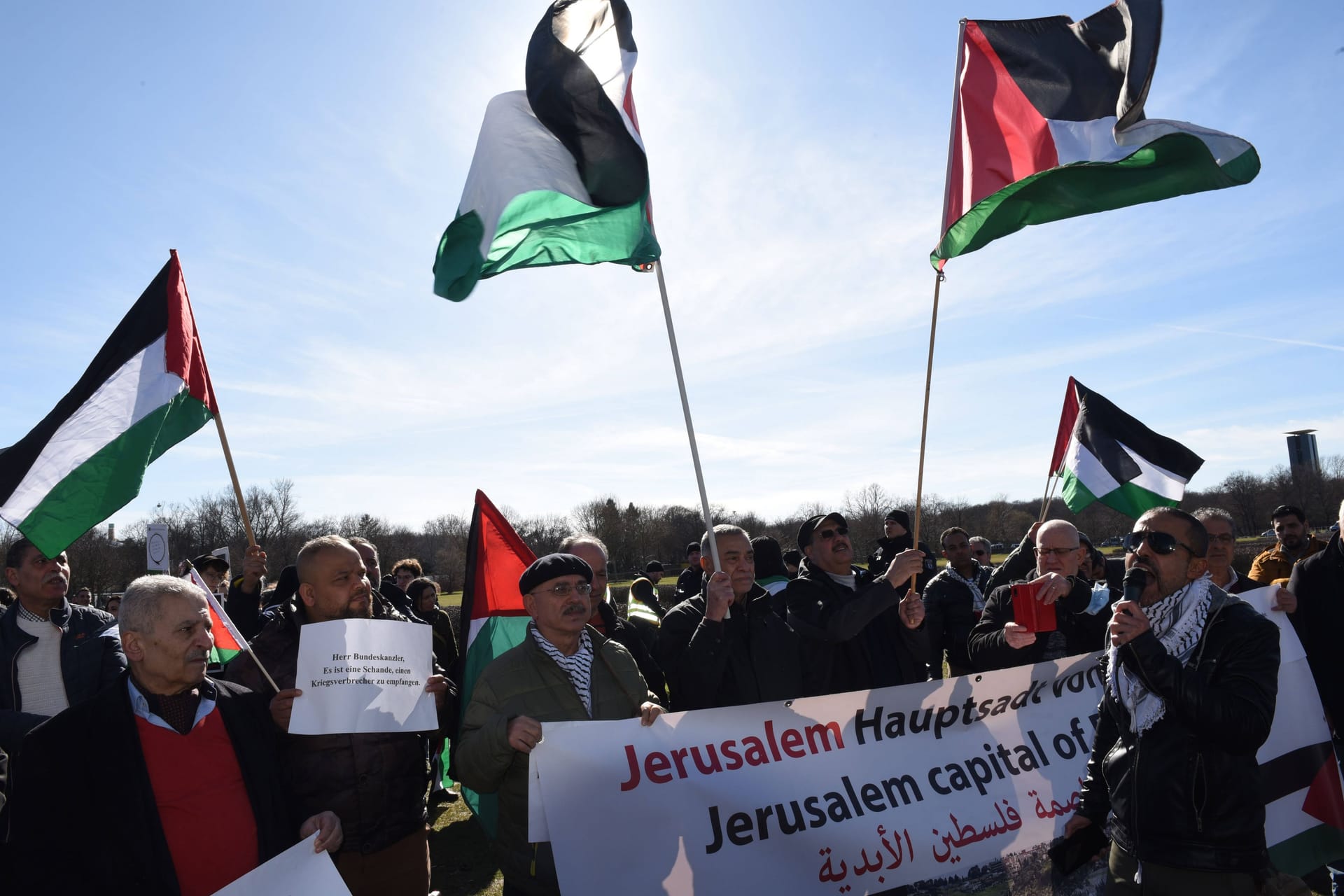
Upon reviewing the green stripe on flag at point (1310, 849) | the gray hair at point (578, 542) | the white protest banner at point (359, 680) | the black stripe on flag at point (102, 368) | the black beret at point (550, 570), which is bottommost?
the green stripe on flag at point (1310, 849)

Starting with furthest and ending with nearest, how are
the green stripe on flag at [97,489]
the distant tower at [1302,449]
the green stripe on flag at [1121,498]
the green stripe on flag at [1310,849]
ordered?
the distant tower at [1302,449] → the green stripe on flag at [1121,498] → the green stripe on flag at [1310,849] → the green stripe on flag at [97,489]

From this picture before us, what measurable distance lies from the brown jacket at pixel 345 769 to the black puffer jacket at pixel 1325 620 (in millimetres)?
4818

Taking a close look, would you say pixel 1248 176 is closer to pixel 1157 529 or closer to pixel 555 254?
pixel 1157 529

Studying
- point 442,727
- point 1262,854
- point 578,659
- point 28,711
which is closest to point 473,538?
point 442,727

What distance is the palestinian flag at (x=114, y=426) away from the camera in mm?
3797

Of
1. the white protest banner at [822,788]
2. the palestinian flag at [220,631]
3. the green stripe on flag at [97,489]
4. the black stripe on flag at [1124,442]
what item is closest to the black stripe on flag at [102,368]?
the green stripe on flag at [97,489]

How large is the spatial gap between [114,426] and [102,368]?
14.1 inches

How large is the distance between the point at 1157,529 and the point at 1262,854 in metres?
1.13

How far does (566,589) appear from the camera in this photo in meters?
3.54

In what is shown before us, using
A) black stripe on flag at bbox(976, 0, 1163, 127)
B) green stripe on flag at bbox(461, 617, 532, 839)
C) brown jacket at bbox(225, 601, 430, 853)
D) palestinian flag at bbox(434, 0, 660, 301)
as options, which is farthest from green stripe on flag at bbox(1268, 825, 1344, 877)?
palestinian flag at bbox(434, 0, 660, 301)

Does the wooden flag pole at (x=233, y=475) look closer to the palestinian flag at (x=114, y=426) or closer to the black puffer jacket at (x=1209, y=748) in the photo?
the palestinian flag at (x=114, y=426)

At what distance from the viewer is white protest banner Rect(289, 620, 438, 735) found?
122 inches

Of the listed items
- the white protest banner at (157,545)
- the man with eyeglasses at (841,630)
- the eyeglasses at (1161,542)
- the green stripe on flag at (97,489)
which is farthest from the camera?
the white protest banner at (157,545)

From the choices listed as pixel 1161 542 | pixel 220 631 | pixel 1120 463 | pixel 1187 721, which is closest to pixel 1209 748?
pixel 1187 721
